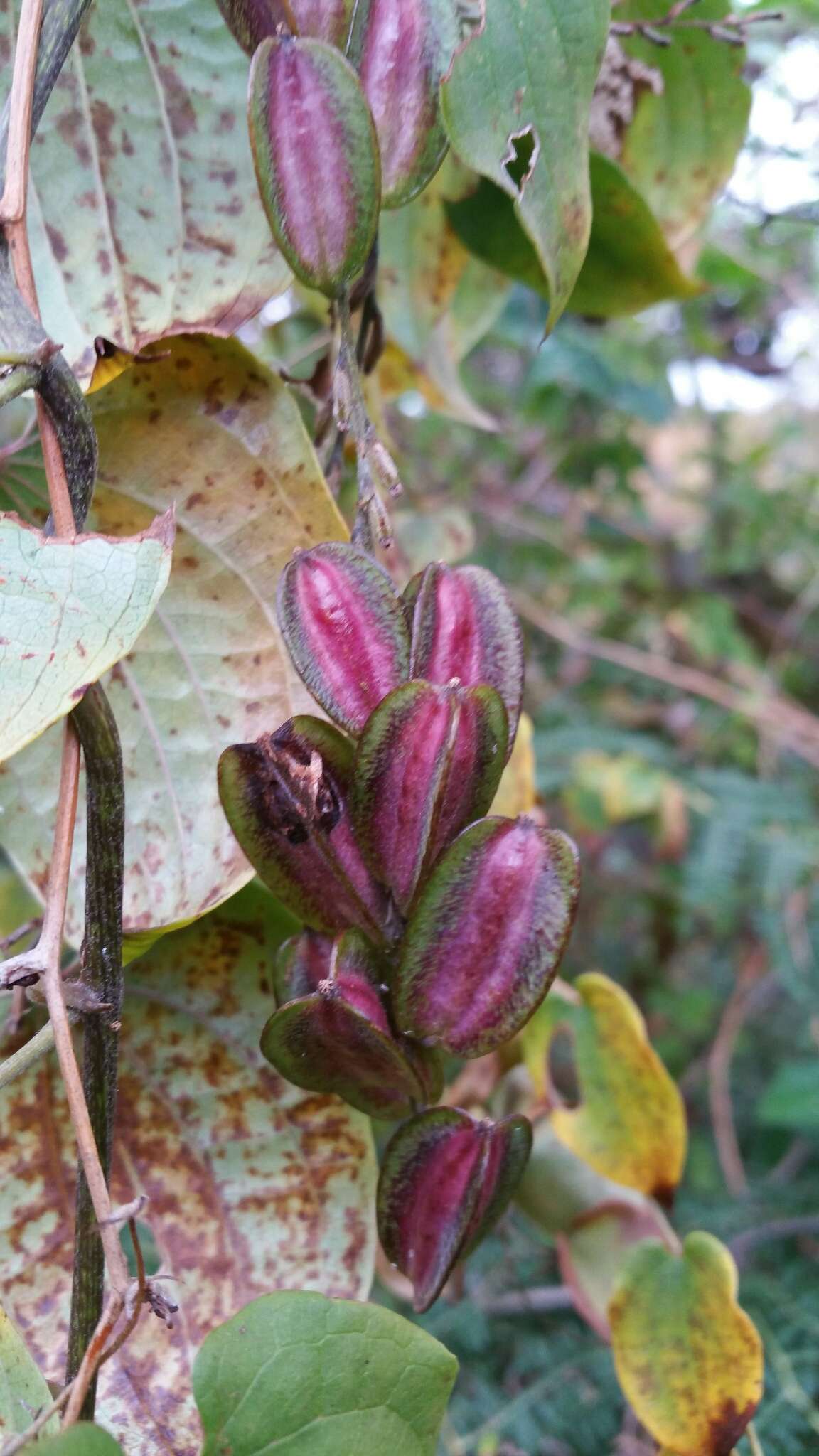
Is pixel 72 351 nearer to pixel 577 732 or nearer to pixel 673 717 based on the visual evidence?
pixel 577 732

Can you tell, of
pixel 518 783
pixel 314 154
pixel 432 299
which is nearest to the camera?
pixel 314 154

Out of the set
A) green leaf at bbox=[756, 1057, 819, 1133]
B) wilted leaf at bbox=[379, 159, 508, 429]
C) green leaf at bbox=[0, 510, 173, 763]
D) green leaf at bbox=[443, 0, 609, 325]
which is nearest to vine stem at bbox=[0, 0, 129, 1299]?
green leaf at bbox=[0, 510, 173, 763]

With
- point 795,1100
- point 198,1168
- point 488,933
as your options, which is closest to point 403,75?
point 488,933

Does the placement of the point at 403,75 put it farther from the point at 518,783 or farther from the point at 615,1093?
the point at 615,1093

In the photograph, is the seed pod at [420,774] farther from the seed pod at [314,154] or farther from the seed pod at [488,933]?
the seed pod at [314,154]

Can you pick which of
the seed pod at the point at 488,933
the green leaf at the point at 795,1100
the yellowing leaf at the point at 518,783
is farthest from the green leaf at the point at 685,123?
the green leaf at the point at 795,1100

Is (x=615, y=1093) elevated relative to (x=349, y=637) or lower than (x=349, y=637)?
lower
